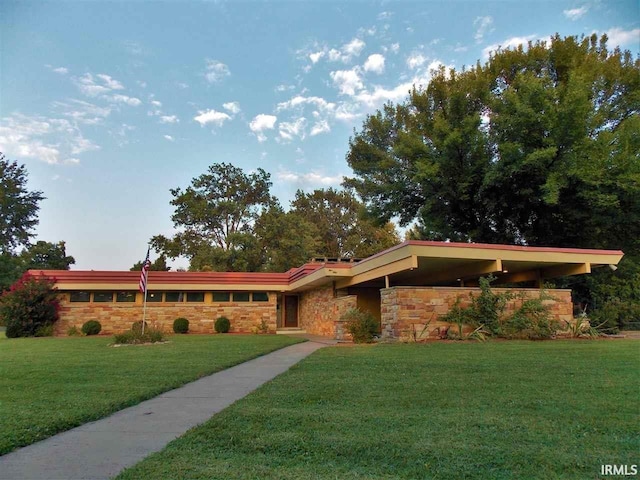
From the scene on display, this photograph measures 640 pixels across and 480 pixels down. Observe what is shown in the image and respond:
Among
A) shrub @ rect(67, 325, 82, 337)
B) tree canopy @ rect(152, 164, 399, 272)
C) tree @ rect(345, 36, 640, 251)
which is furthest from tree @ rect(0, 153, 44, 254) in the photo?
tree @ rect(345, 36, 640, 251)

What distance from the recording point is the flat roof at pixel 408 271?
40.8 feet

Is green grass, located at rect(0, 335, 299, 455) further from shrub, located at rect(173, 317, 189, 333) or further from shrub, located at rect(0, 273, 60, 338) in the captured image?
shrub, located at rect(0, 273, 60, 338)

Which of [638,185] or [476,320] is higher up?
[638,185]

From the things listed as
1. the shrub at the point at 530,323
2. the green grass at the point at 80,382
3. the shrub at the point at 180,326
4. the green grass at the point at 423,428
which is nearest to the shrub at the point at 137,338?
the green grass at the point at 80,382

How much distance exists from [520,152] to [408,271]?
791 centimetres

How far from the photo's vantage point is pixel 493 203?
64.7 feet

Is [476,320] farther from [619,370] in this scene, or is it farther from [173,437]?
[173,437]

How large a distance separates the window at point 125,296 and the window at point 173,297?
1.63 metres

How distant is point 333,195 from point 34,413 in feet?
145

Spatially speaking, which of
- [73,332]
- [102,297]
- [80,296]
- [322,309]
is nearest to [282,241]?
[322,309]

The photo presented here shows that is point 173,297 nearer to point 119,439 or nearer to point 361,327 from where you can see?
point 361,327

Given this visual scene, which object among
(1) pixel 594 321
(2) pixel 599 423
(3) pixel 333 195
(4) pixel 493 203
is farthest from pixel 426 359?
(3) pixel 333 195

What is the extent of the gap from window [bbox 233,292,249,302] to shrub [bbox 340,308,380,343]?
1065 cm

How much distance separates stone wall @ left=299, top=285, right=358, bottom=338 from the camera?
16234 mm
